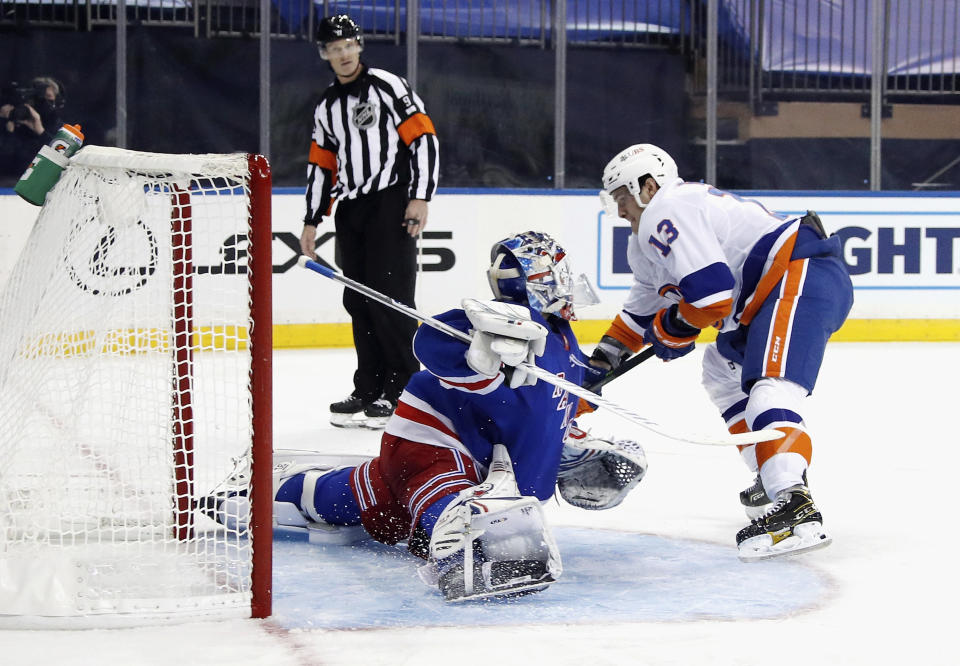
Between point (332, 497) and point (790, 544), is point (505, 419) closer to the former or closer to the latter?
point (332, 497)

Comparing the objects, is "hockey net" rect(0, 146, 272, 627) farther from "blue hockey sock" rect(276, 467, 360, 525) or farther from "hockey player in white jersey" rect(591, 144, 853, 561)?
"hockey player in white jersey" rect(591, 144, 853, 561)

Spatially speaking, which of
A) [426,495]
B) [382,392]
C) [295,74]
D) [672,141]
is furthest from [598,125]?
[426,495]

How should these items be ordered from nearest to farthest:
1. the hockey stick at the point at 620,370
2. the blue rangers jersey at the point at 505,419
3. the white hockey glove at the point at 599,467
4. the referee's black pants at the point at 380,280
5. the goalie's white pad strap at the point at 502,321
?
1. the goalie's white pad strap at the point at 502,321
2. the blue rangers jersey at the point at 505,419
3. the white hockey glove at the point at 599,467
4. the hockey stick at the point at 620,370
5. the referee's black pants at the point at 380,280

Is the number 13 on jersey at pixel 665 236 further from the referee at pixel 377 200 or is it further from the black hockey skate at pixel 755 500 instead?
the referee at pixel 377 200

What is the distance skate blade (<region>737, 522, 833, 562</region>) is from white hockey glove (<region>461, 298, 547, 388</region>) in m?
0.54

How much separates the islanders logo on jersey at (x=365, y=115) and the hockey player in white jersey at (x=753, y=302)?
1641 millimetres

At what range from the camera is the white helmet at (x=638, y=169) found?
2.60 metres

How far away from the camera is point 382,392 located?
13.8ft

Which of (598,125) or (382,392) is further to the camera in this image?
(598,125)

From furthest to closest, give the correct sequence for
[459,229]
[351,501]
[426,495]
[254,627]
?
[459,229]
[351,501]
[426,495]
[254,627]

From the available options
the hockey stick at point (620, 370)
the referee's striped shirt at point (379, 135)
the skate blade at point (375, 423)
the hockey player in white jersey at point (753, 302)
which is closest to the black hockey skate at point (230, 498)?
the hockey stick at point (620, 370)

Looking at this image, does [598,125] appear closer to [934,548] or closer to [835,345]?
[835,345]

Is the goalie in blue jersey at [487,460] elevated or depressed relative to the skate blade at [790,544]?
elevated

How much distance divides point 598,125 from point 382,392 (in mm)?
2865
